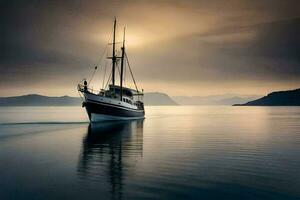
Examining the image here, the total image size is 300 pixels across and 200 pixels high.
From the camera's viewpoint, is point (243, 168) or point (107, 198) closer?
point (107, 198)

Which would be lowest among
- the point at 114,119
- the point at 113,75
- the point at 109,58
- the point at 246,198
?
the point at 246,198

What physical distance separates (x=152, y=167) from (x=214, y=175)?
11.5ft

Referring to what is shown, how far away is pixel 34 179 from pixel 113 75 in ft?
169

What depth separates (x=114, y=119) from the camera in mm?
57844

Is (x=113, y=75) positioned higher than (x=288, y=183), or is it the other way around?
(x=113, y=75)

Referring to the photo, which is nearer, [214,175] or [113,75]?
[214,175]

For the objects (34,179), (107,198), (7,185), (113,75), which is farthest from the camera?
(113,75)

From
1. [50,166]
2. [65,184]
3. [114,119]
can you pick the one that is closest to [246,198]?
[65,184]

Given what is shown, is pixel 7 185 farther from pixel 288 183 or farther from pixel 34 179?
pixel 288 183

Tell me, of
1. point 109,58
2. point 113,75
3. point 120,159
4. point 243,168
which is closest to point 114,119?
point 113,75

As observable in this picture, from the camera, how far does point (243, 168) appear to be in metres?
15.1

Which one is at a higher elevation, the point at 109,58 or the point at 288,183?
the point at 109,58

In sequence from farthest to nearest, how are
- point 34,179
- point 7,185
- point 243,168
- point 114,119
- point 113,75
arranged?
1. point 113,75
2. point 114,119
3. point 243,168
4. point 34,179
5. point 7,185

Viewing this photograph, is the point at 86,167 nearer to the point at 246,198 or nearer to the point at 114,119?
the point at 246,198
